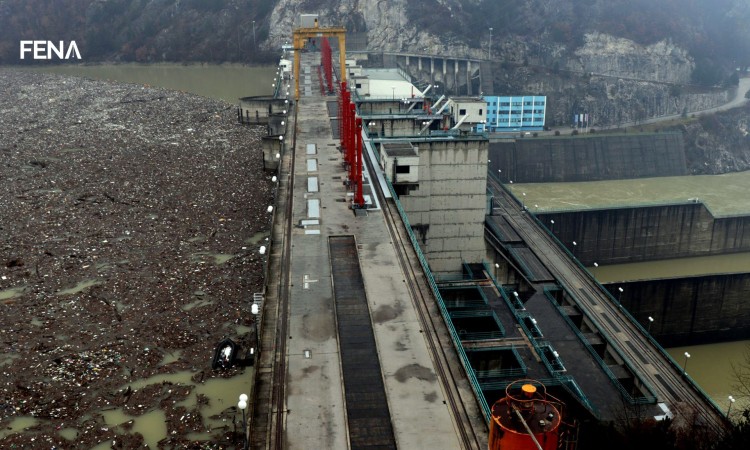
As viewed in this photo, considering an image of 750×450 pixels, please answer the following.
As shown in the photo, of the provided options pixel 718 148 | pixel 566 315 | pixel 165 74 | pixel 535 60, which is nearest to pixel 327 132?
pixel 566 315

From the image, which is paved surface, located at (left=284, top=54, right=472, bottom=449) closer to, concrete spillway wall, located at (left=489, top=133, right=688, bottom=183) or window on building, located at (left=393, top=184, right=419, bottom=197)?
window on building, located at (left=393, top=184, right=419, bottom=197)

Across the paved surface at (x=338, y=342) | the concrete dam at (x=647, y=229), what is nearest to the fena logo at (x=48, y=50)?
the concrete dam at (x=647, y=229)

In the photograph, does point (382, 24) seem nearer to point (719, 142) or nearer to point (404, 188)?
point (719, 142)

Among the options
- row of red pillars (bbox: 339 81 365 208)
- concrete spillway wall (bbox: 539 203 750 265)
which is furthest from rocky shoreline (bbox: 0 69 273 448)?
concrete spillway wall (bbox: 539 203 750 265)

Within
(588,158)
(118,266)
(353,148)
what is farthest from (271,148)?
(588,158)

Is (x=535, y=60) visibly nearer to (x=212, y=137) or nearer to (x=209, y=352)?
(x=212, y=137)
